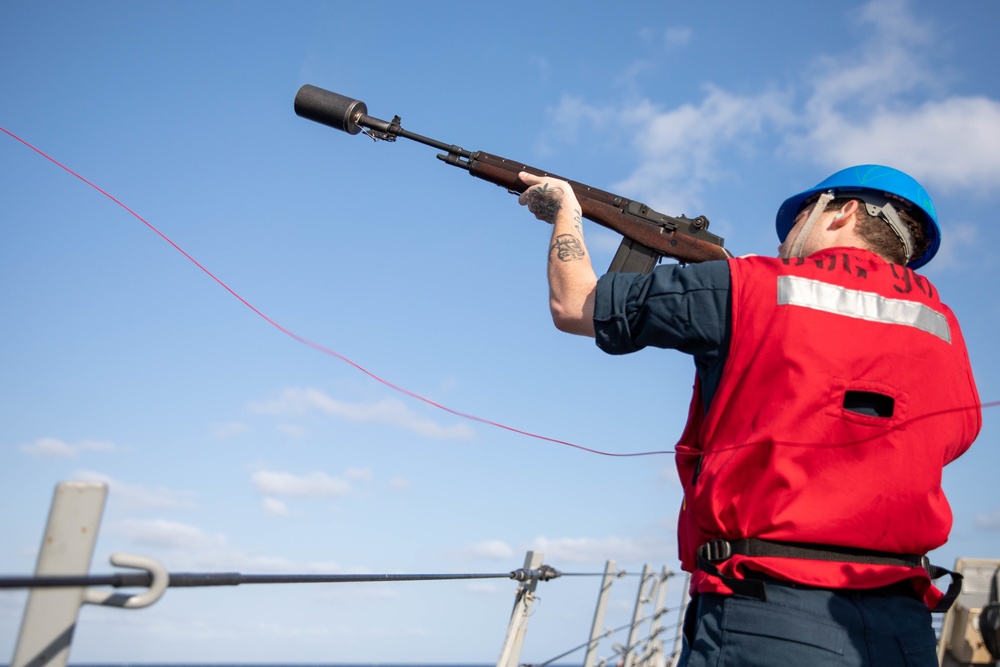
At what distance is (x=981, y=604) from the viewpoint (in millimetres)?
3232

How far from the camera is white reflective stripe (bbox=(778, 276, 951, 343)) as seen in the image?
2.16 m

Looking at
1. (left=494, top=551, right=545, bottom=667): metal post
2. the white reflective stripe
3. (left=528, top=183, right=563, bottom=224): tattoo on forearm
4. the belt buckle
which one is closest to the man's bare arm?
(left=528, top=183, right=563, bottom=224): tattoo on forearm

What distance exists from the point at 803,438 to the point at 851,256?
0.53 meters

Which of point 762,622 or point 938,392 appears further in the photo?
point 938,392

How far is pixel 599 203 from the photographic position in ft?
12.8

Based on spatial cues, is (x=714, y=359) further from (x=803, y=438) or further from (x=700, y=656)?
(x=700, y=656)

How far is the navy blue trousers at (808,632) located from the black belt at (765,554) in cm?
3

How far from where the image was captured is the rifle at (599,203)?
143 inches

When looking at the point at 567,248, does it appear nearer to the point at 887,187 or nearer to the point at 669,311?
the point at 669,311

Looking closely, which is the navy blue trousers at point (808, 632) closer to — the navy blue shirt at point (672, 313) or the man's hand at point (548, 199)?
the navy blue shirt at point (672, 313)

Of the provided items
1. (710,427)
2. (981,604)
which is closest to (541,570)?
(981,604)

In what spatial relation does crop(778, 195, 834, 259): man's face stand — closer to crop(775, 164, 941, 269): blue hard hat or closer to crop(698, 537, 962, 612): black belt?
crop(775, 164, 941, 269): blue hard hat

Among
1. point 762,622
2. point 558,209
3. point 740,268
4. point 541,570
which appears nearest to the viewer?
point 762,622

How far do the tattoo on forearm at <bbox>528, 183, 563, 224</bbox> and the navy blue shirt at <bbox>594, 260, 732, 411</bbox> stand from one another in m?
0.96
